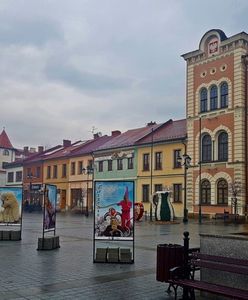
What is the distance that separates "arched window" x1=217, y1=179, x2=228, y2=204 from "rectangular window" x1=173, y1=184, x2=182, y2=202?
4.78 meters

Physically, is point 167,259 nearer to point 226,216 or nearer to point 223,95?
point 226,216

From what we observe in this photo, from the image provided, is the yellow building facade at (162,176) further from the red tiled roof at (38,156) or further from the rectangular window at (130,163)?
the red tiled roof at (38,156)

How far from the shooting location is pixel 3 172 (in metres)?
83.0

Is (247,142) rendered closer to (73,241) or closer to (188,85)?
(188,85)

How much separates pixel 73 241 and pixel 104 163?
3590 centimetres

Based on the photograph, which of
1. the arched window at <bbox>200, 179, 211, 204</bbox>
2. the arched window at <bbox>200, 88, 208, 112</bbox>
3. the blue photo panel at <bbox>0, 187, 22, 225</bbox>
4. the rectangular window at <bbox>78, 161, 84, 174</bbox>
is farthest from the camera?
the rectangular window at <bbox>78, 161, 84, 174</bbox>

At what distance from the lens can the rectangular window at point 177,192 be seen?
4269 cm

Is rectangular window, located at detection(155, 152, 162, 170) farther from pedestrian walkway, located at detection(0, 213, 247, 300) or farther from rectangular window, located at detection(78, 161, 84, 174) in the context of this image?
pedestrian walkway, located at detection(0, 213, 247, 300)

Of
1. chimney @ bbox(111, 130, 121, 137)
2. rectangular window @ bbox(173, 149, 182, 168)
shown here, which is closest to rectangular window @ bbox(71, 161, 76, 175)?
chimney @ bbox(111, 130, 121, 137)

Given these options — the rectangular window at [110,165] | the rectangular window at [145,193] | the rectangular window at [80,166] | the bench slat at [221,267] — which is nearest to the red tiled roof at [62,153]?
the rectangular window at [80,166]

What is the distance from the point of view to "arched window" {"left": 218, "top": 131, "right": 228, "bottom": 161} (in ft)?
128

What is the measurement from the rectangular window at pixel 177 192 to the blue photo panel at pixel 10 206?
26.6 meters

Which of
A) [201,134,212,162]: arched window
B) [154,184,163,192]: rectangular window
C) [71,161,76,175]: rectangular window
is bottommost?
[154,184,163,192]: rectangular window

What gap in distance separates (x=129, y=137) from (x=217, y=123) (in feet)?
49.9
